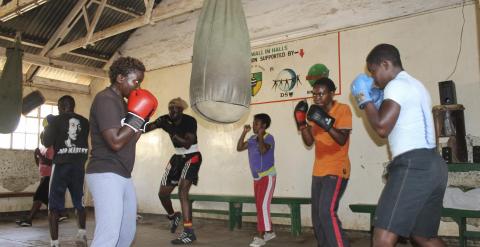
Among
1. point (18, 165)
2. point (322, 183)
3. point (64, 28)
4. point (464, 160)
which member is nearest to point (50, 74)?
point (64, 28)

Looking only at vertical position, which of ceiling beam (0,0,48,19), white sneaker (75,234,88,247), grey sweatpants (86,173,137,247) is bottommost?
white sneaker (75,234,88,247)

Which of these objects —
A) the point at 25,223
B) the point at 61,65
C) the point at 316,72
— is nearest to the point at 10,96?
the point at 25,223

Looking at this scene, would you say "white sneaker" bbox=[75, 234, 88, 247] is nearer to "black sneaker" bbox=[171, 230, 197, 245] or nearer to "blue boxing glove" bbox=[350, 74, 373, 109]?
"black sneaker" bbox=[171, 230, 197, 245]

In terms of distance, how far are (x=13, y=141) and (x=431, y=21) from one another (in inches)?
267

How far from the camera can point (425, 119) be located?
214 cm

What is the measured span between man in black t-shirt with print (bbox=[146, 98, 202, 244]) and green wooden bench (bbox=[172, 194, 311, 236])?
0.90 meters

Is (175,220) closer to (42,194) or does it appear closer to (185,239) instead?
(185,239)

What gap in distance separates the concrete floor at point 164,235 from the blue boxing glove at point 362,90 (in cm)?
259

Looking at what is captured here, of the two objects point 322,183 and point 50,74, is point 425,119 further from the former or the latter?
point 50,74

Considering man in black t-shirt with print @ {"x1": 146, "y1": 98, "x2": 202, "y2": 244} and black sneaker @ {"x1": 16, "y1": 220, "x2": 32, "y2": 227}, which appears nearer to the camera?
man in black t-shirt with print @ {"x1": 146, "y1": 98, "x2": 202, "y2": 244}

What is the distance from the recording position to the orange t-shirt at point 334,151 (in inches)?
121

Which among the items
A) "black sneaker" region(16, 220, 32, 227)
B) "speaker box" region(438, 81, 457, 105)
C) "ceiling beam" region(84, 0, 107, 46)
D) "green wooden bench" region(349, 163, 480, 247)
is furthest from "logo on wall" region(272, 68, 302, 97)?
"black sneaker" region(16, 220, 32, 227)

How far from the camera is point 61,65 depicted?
7336mm

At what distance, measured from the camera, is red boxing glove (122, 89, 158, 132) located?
7.44ft
